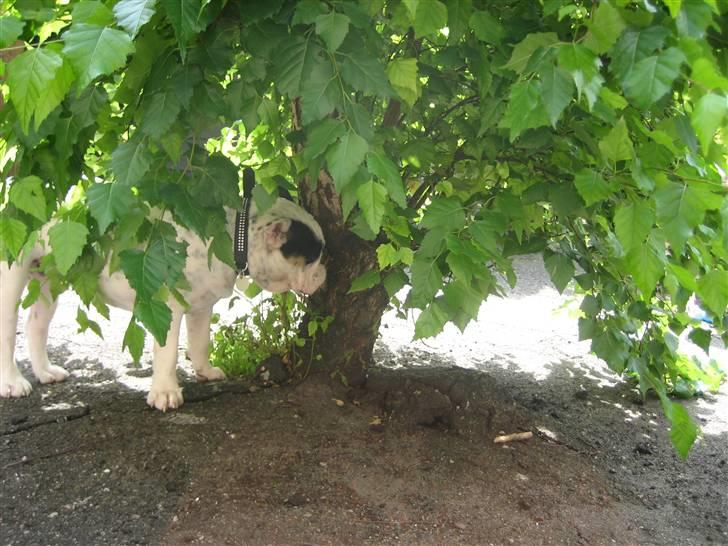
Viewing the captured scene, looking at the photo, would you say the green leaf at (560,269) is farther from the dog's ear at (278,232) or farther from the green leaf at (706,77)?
the green leaf at (706,77)

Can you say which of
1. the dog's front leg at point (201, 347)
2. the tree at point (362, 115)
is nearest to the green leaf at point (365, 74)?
the tree at point (362, 115)

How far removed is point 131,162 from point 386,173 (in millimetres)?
532

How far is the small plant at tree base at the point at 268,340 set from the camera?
11.3ft

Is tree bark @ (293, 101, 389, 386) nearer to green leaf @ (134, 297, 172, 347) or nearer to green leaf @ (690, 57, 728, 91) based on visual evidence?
green leaf @ (134, 297, 172, 347)

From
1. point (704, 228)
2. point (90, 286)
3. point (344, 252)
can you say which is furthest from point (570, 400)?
point (90, 286)

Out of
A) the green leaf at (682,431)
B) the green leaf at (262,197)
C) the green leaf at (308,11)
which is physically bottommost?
the green leaf at (682,431)

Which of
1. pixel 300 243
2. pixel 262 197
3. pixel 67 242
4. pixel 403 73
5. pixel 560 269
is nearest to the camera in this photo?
pixel 67 242

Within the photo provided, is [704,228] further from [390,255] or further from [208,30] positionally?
[208,30]

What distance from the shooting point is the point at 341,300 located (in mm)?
3318

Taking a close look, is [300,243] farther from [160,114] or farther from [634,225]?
[634,225]

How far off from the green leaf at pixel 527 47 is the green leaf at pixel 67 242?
912mm

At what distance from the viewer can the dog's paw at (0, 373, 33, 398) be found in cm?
333

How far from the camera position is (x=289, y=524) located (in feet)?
7.60

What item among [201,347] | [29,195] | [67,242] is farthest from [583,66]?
[201,347]
